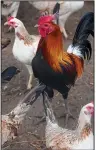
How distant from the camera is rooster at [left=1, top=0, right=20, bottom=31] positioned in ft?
22.2

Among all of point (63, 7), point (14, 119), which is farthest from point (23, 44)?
point (63, 7)

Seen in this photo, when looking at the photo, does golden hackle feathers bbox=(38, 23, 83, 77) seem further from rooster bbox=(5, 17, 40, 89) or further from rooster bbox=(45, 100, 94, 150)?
rooster bbox=(45, 100, 94, 150)

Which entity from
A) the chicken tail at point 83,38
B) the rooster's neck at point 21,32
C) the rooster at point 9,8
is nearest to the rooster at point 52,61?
the chicken tail at point 83,38

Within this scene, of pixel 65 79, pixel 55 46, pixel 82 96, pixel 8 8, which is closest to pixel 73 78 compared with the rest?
pixel 65 79

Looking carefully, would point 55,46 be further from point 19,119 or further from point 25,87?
point 25,87

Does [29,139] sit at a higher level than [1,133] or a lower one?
lower

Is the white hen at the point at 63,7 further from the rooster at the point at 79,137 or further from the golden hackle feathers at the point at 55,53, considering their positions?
the rooster at the point at 79,137

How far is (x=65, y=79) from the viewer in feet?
14.3

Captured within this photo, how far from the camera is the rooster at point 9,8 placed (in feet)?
22.2

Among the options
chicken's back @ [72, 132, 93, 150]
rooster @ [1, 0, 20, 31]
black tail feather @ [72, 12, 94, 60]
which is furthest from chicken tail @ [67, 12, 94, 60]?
rooster @ [1, 0, 20, 31]

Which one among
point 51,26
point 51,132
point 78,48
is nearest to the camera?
point 51,132

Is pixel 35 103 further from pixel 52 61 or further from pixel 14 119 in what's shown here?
pixel 14 119

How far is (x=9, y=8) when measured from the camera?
6.86 meters

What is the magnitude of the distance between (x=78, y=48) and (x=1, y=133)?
1.37m
